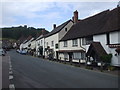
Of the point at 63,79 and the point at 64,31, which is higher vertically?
the point at 64,31

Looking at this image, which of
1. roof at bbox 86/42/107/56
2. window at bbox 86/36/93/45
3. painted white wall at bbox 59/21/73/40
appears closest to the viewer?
roof at bbox 86/42/107/56

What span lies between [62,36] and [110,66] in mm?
25600

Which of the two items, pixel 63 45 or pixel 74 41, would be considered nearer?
Answer: pixel 74 41

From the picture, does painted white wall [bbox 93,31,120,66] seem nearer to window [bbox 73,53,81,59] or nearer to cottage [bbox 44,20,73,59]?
window [bbox 73,53,81,59]

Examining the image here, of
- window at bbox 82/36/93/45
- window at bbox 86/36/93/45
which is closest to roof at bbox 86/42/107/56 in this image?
window at bbox 86/36/93/45

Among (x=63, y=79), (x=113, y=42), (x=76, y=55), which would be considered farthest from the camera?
(x=76, y=55)

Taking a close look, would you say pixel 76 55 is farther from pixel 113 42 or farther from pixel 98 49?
pixel 113 42

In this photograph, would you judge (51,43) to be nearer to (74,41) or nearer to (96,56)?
(74,41)

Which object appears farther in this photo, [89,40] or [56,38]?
[56,38]

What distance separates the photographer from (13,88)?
10.7 m

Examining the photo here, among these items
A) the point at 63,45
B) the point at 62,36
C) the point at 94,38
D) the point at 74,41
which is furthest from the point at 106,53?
the point at 62,36

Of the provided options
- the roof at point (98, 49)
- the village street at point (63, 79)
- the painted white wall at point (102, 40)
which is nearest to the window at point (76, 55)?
the painted white wall at point (102, 40)

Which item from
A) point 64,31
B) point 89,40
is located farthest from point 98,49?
point 64,31

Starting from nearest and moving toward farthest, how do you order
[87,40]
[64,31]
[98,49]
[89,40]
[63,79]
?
1. [63,79]
2. [98,49]
3. [89,40]
4. [87,40]
5. [64,31]
